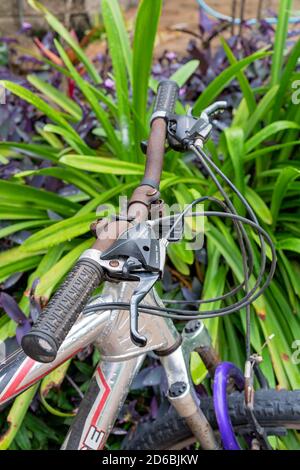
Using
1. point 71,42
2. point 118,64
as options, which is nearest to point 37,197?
point 118,64

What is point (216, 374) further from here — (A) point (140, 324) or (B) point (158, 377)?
(B) point (158, 377)

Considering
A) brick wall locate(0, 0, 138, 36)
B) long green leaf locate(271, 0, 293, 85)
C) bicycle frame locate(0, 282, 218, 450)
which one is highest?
brick wall locate(0, 0, 138, 36)

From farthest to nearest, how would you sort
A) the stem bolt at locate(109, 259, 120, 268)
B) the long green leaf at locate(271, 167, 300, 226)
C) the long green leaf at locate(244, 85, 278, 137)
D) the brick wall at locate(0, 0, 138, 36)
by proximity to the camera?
the brick wall at locate(0, 0, 138, 36), the long green leaf at locate(244, 85, 278, 137), the long green leaf at locate(271, 167, 300, 226), the stem bolt at locate(109, 259, 120, 268)

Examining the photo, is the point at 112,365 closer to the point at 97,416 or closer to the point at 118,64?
the point at 97,416

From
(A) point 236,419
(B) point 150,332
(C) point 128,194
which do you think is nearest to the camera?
(B) point 150,332

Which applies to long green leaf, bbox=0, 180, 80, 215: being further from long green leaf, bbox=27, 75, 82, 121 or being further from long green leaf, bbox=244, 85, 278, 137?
long green leaf, bbox=244, 85, 278, 137

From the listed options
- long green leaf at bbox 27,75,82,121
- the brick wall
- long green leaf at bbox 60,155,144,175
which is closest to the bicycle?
long green leaf at bbox 60,155,144,175

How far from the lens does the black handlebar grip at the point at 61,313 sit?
82 cm

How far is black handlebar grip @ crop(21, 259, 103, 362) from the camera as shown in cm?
A: 82

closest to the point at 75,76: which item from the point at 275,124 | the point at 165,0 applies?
the point at 275,124

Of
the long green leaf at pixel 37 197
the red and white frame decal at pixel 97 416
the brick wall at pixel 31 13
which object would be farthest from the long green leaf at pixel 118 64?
the brick wall at pixel 31 13

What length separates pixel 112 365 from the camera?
1242mm

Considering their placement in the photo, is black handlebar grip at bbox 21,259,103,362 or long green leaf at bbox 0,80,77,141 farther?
long green leaf at bbox 0,80,77,141

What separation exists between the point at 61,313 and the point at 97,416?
489mm
